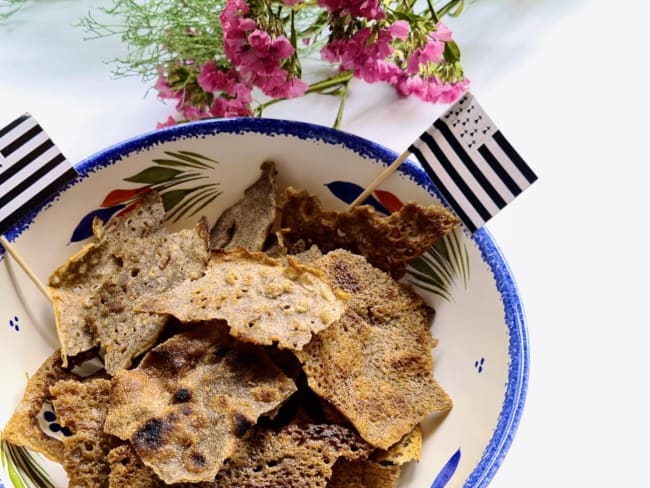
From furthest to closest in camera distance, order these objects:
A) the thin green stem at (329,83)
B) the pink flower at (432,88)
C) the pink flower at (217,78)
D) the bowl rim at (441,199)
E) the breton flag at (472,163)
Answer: the thin green stem at (329,83) < the pink flower at (432,88) < the pink flower at (217,78) < the breton flag at (472,163) < the bowl rim at (441,199)

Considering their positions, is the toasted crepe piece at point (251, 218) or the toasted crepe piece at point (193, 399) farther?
the toasted crepe piece at point (251, 218)

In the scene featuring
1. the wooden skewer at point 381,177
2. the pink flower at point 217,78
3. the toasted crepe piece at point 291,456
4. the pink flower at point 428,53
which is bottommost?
the toasted crepe piece at point 291,456

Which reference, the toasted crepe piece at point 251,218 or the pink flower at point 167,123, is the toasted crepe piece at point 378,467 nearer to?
the toasted crepe piece at point 251,218

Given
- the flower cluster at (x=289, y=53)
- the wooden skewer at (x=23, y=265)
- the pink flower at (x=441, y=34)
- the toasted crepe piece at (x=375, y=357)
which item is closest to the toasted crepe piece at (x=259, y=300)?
the toasted crepe piece at (x=375, y=357)

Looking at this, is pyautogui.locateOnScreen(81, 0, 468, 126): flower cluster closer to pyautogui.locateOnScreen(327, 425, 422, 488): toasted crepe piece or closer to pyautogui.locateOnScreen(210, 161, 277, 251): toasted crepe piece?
pyautogui.locateOnScreen(210, 161, 277, 251): toasted crepe piece

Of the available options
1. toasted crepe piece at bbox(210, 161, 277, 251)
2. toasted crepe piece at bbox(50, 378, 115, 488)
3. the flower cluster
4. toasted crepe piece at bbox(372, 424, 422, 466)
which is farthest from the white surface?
toasted crepe piece at bbox(50, 378, 115, 488)

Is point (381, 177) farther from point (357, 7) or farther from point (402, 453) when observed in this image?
point (402, 453)

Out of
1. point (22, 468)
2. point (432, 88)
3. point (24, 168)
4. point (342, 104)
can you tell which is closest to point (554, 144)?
point (432, 88)
